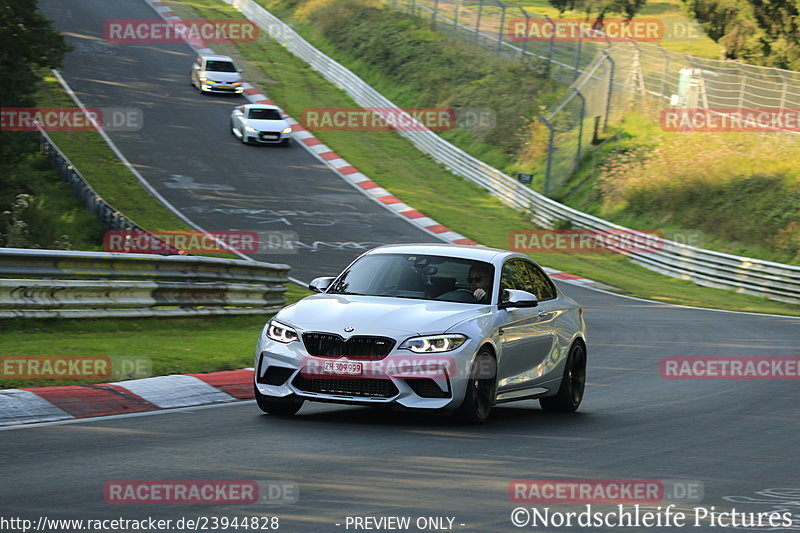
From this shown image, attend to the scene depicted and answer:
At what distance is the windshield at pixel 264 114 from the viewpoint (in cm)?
4159

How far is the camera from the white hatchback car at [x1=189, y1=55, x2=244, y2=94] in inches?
1868

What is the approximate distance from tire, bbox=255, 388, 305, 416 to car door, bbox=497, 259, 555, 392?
5.66ft

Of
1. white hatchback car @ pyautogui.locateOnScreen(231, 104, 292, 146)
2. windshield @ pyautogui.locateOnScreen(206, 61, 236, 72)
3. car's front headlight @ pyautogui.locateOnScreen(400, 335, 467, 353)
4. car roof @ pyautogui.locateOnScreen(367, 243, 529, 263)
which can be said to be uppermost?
car roof @ pyautogui.locateOnScreen(367, 243, 529, 263)

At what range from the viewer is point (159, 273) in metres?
15.1

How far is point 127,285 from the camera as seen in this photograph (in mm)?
14516

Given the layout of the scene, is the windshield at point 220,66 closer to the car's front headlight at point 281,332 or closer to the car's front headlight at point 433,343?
the car's front headlight at point 281,332

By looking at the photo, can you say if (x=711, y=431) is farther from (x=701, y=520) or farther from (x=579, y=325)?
(x=701, y=520)

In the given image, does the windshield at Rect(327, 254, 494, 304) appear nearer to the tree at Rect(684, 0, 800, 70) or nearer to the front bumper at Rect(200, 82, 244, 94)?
the tree at Rect(684, 0, 800, 70)

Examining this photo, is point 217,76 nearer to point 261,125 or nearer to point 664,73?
point 261,125

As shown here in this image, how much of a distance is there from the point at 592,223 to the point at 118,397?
89.6 feet

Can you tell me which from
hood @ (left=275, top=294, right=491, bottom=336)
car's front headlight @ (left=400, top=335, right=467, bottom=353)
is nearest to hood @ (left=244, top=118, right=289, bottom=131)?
hood @ (left=275, top=294, right=491, bottom=336)

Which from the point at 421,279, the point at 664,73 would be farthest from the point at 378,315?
the point at 664,73

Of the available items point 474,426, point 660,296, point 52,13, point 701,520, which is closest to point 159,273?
point 474,426

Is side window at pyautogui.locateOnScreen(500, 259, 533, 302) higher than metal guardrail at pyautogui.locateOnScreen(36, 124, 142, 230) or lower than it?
higher
